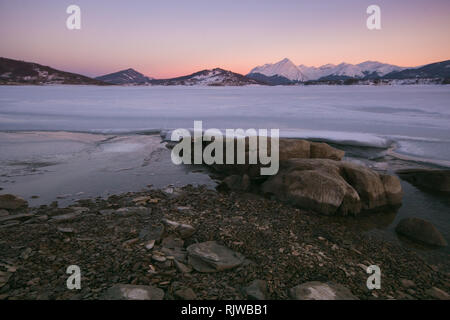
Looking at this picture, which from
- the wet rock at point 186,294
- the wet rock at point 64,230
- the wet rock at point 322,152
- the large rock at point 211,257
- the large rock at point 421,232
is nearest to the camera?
the wet rock at point 186,294

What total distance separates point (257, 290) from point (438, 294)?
230 cm

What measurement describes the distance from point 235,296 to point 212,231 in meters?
1.51

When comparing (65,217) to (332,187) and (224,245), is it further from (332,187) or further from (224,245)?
(332,187)

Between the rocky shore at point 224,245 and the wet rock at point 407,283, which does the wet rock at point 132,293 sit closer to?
the rocky shore at point 224,245

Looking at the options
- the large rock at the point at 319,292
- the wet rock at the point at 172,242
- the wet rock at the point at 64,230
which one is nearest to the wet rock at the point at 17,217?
the wet rock at the point at 64,230

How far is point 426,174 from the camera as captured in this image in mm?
7113

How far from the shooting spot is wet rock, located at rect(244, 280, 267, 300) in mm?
2934

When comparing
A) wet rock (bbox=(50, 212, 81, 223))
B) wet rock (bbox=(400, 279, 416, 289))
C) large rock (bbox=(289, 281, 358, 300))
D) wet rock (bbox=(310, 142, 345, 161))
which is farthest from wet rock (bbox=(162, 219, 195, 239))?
wet rock (bbox=(310, 142, 345, 161))

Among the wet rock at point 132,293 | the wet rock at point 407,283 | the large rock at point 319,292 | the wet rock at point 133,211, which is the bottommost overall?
the wet rock at point 407,283

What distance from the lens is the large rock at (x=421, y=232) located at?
450 centimetres

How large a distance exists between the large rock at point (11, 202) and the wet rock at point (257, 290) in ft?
16.2

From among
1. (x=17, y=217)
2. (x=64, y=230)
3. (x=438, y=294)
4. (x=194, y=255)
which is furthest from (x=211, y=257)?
(x=17, y=217)

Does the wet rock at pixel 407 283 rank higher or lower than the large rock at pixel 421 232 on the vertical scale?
lower

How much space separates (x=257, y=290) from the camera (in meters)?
3.02
